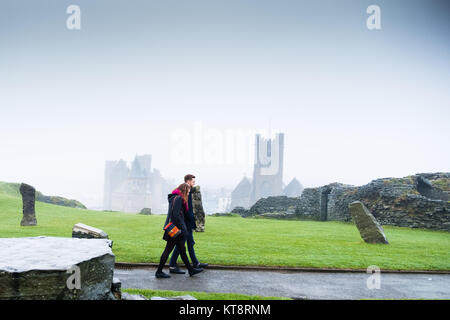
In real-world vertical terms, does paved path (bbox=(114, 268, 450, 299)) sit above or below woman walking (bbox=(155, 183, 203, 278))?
below

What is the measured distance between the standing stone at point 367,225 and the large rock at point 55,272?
31.6 ft

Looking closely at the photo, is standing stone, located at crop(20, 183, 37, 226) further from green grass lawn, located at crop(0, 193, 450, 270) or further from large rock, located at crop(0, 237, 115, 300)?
large rock, located at crop(0, 237, 115, 300)

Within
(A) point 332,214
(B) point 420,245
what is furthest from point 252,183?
(B) point 420,245

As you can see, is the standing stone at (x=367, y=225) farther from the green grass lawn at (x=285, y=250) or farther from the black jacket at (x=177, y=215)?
the black jacket at (x=177, y=215)

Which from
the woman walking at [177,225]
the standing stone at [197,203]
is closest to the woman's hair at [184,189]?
the woman walking at [177,225]

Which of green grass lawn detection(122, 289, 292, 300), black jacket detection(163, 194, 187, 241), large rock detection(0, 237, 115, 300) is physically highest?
black jacket detection(163, 194, 187, 241)

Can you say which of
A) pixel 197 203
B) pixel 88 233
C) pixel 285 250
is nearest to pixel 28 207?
pixel 197 203

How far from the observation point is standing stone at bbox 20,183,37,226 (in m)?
14.5

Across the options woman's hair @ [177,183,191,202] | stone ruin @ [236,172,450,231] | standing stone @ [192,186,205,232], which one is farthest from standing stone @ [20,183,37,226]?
stone ruin @ [236,172,450,231]

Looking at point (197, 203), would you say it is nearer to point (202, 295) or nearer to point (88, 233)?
point (88, 233)

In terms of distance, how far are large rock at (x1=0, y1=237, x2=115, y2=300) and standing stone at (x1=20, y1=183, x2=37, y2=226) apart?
445 inches

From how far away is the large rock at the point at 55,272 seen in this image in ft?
11.7
